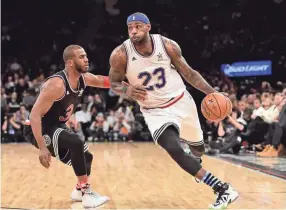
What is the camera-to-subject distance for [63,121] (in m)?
5.16

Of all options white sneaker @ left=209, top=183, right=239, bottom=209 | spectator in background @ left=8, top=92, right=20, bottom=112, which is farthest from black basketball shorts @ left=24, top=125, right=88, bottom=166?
spectator in background @ left=8, top=92, right=20, bottom=112

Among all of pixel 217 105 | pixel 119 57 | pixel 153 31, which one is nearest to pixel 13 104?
pixel 153 31

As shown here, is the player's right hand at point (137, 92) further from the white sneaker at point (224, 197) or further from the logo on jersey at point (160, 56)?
the white sneaker at point (224, 197)

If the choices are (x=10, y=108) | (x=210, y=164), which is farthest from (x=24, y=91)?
(x=210, y=164)

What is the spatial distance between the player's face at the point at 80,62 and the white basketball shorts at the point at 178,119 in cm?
68

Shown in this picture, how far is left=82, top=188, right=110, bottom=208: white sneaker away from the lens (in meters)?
4.79

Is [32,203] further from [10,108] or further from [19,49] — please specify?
[19,49]

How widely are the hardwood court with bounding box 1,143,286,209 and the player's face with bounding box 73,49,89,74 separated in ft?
4.08

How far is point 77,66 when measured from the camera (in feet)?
16.5

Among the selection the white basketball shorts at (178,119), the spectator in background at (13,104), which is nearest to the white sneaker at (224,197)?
the white basketball shorts at (178,119)

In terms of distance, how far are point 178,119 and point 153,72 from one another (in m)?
0.47

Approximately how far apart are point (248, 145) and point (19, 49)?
35.6 feet

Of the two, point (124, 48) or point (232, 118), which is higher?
point (124, 48)

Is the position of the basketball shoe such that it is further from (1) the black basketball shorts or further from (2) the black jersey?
(2) the black jersey
